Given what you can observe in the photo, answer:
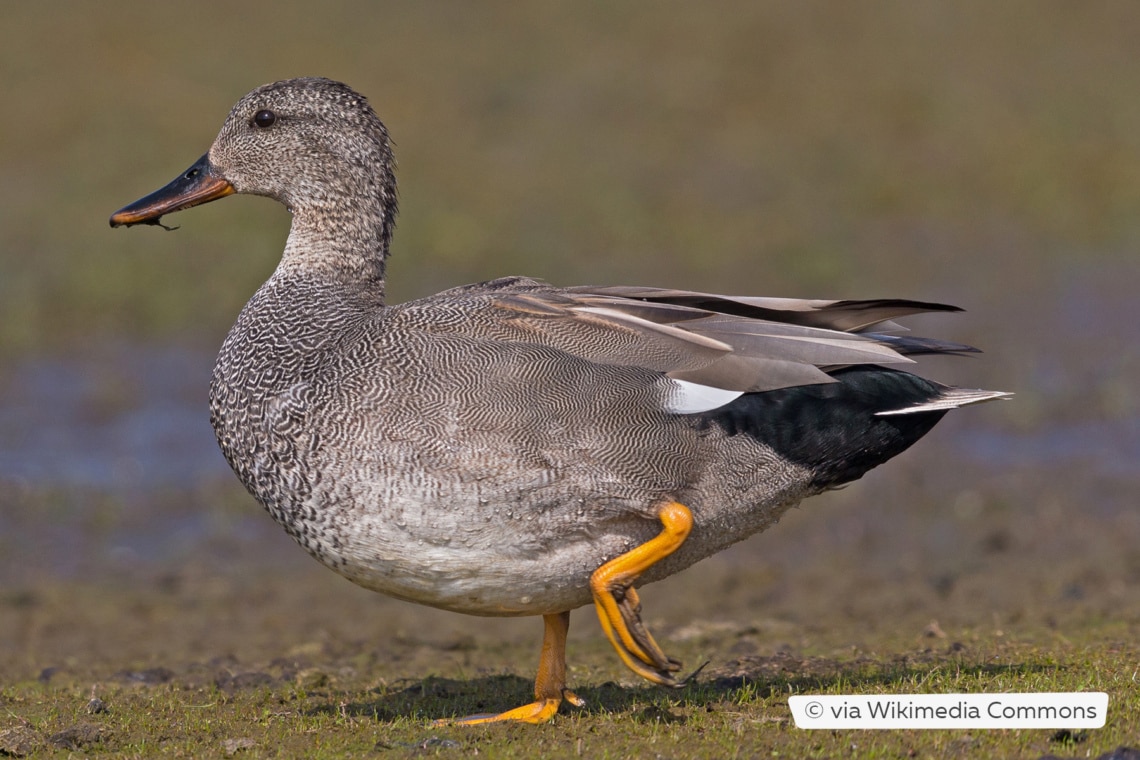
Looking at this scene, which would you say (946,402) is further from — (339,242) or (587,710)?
(339,242)

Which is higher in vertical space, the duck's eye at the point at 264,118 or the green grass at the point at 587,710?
the duck's eye at the point at 264,118

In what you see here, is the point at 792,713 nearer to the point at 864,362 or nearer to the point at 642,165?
the point at 864,362

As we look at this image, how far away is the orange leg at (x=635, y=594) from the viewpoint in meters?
4.40

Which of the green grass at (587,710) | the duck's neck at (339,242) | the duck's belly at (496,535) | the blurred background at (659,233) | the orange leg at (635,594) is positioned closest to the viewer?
the green grass at (587,710)

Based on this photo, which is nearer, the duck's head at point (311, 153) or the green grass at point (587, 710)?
the green grass at point (587, 710)

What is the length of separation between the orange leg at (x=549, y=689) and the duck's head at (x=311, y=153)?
4.99 feet

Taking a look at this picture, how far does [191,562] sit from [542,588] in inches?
162

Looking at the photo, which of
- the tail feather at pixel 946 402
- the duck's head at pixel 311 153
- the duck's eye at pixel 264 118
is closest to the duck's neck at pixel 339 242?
the duck's head at pixel 311 153

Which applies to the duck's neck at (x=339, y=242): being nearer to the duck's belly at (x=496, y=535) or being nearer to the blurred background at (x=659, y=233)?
the duck's belly at (x=496, y=535)

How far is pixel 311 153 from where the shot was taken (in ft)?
17.1

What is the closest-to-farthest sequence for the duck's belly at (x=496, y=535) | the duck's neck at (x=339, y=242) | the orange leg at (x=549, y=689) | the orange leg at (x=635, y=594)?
the duck's belly at (x=496, y=535)
the orange leg at (x=635, y=594)
the orange leg at (x=549, y=689)
the duck's neck at (x=339, y=242)

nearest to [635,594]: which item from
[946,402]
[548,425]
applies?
[548,425]

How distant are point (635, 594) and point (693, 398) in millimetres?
613

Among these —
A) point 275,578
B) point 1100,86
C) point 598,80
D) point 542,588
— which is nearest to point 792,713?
point 542,588
